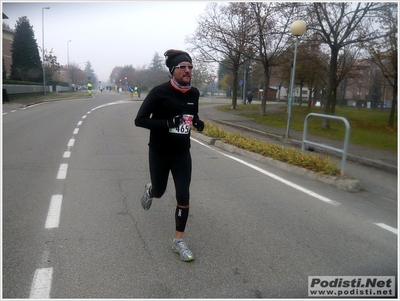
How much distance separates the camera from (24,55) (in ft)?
171

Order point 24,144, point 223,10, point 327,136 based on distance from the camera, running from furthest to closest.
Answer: point 223,10, point 327,136, point 24,144

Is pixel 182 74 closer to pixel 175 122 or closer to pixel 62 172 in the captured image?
pixel 175 122

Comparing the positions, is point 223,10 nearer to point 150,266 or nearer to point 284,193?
point 284,193

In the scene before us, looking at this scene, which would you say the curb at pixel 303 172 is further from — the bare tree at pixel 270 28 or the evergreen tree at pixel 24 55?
the evergreen tree at pixel 24 55

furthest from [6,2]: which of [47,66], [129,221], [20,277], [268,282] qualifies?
[47,66]

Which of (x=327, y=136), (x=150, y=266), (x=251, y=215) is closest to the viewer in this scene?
(x=150, y=266)

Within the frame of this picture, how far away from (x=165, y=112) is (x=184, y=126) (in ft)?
0.76

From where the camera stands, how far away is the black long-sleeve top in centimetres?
383

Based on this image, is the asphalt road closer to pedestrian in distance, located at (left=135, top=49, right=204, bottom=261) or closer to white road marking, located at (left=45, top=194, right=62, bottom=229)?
white road marking, located at (left=45, top=194, right=62, bottom=229)

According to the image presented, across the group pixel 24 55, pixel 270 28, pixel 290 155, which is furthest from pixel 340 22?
pixel 24 55

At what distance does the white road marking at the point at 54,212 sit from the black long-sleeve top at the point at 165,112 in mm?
Answer: 1860

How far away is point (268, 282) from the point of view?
3484mm

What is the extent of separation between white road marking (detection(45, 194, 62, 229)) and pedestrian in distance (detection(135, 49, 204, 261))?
1.68 metres

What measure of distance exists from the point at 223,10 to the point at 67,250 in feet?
78.9
